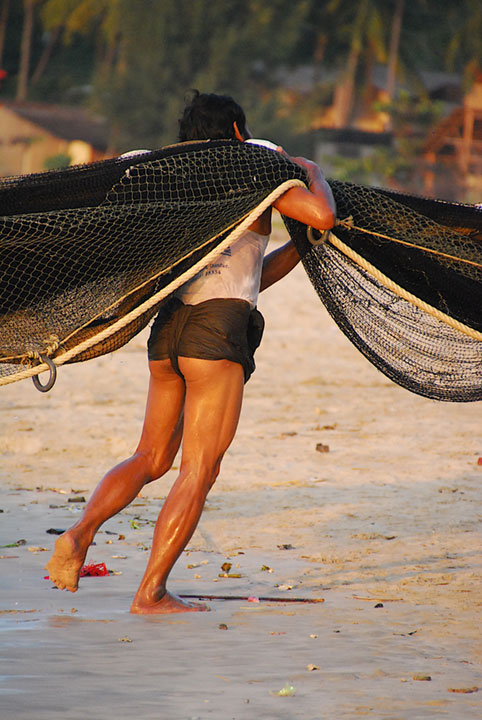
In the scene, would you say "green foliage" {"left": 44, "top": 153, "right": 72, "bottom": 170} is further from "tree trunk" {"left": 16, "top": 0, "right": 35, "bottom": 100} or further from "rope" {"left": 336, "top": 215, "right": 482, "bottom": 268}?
"rope" {"left": 336, "top": 215, "right": 482, "bottom": 268}

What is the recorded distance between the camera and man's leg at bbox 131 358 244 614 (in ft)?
13.7

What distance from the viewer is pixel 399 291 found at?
180 inches

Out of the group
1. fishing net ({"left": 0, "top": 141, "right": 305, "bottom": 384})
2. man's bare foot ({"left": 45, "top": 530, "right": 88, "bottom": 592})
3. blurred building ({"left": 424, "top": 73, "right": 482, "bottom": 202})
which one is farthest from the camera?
blurred building ({"left": 424, "top": 73, "right": 482, "bottom": 202})

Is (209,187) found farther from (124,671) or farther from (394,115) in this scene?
(394,115)

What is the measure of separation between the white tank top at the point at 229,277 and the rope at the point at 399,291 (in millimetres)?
349

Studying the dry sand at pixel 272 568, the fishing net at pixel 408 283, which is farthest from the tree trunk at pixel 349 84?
the fishing net at pixel 408 283

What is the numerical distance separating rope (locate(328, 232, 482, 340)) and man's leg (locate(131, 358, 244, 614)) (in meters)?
0.69

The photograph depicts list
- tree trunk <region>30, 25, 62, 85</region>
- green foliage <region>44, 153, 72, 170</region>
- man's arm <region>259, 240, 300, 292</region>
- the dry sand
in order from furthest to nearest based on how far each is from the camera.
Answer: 1. tree trunk <region>30, 25, 62, 85</region>
2. green foliage <region>44, 153, 72, 170</region>
3. man's arm <region>259, 240, 300, 292</region>
4. the dry sand

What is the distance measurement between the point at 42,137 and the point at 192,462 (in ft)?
161

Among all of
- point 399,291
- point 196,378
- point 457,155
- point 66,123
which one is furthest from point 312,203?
point 66,123

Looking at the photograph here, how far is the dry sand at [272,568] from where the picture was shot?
10.9ft

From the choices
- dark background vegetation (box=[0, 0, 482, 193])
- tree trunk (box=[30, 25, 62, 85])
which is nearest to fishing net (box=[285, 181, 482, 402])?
dark background vegetation (box=[0, 0, 482, 193])

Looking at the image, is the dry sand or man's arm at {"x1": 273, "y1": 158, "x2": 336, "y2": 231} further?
man's arm at {"x1": 273, "y1": 158, "x2": 336, "y2": 231}

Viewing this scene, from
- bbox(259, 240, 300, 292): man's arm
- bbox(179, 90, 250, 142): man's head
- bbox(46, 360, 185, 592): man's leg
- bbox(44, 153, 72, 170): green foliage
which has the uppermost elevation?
bbox(179, 90, 250, 142): man's head
